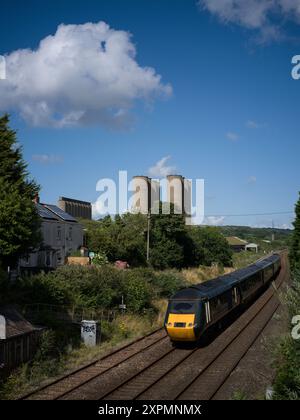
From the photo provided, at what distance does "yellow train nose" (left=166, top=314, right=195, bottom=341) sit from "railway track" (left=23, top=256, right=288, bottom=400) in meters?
0.78

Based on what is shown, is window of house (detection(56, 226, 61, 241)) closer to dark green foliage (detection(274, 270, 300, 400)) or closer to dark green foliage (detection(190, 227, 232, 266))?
dark green foliage (detection(190, 227, 232, 266))

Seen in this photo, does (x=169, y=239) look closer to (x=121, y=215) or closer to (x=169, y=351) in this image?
(x=121, y=215)

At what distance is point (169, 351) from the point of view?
72.1ft

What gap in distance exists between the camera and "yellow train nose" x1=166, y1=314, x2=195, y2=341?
69.8 ft

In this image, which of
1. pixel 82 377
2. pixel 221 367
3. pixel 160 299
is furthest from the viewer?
pixel 160 299

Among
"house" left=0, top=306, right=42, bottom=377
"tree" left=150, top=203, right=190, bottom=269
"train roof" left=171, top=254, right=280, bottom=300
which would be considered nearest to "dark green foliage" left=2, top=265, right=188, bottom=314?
"house" left=0, top=306, right=42, bottom=377

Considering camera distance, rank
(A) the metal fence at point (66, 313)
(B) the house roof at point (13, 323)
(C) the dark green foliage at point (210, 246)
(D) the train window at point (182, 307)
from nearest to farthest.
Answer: (B) the house roof at point (13, 323) < (D) the train window at point (182, 307) < (A) the metal fence at point (66, 313) < (C) the dark green foliage at point (210, 246)

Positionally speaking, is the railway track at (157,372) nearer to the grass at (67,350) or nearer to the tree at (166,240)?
the grass at (67,350)

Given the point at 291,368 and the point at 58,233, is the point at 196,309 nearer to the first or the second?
the point at 291,368

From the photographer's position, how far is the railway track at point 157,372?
51.3 feet

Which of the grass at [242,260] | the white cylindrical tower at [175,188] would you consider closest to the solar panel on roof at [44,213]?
the white cylindrical tower at [175,188]

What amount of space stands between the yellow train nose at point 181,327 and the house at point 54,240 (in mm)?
20426
